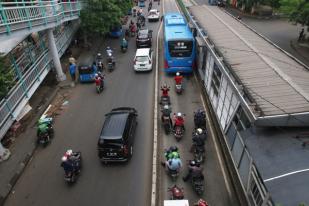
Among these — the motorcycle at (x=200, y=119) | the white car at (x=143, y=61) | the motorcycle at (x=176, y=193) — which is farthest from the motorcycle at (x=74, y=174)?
the white car at (x=143, y=61)

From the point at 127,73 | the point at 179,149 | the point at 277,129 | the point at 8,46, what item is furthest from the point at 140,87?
the point at 277,129

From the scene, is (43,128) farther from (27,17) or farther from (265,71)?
(265,71)

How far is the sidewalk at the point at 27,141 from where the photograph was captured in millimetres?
10969

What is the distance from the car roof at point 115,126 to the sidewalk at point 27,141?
4.38 metres

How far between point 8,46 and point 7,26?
2894 millimetres

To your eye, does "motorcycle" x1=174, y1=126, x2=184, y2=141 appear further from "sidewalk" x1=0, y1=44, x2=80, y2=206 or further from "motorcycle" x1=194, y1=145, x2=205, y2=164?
"sidewalk" x1=0, y1=44, x2=80, y2=206

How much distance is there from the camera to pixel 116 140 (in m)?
10.7

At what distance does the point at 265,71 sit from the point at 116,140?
22.9ft

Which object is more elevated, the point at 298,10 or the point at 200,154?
the point at 298,10

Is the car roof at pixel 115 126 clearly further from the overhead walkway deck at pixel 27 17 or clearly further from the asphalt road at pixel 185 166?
the overhead walkway deck at pixel 27 17

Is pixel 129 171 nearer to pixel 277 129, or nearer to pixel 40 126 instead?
pixel 40 126

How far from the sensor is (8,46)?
13.8m

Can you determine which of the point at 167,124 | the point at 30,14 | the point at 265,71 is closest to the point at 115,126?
the point at 167,124

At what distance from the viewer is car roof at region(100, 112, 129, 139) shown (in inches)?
427
